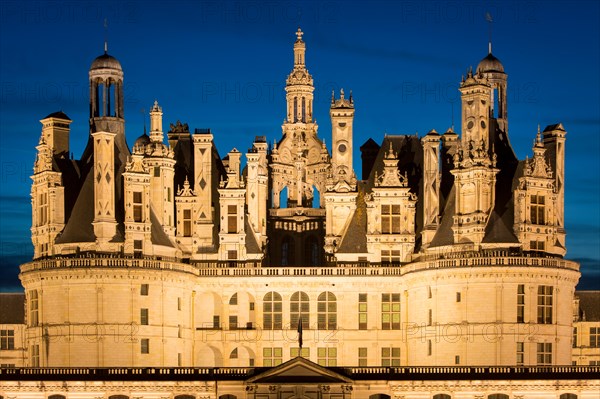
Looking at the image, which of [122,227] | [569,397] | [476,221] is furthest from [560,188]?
[122,227]

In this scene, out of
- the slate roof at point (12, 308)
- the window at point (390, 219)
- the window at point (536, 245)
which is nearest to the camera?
the window at point (536, 245)

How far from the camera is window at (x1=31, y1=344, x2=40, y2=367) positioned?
106812 millimetres

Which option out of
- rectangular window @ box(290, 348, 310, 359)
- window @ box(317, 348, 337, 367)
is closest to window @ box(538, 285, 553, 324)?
window @ box(317, 348, 337, 367)

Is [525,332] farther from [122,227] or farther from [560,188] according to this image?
[122,227]

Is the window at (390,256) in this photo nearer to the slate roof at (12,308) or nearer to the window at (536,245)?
the window at (536,245)

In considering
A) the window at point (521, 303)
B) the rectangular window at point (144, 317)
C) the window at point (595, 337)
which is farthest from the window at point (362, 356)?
the window at point (595, 337)

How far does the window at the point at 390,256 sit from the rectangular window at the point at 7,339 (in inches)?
996

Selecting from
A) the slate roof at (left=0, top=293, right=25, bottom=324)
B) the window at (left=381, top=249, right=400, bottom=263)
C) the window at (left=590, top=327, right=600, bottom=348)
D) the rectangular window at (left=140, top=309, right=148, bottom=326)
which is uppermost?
the window at (left=381, top=249, right=400, bottom=263)

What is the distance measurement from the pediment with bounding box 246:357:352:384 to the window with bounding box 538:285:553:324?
11724mm

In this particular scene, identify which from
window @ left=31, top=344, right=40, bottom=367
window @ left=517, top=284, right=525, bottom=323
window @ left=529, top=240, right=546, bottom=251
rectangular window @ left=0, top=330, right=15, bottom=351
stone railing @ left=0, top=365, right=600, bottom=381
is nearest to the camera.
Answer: stone railing @ left=0, top=365, right=600, bottom=381

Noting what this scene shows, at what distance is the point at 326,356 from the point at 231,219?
9.91 meters

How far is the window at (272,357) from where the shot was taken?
111 m

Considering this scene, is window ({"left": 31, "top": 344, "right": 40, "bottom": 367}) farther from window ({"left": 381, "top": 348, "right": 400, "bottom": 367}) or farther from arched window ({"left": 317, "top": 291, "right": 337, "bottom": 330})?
window ({"left": 381, "top": 348, "right": 400, "bottom": 367})

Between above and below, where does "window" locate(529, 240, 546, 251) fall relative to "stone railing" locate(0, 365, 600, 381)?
above
